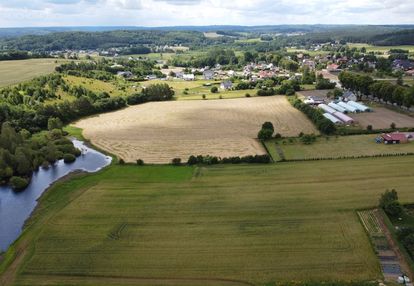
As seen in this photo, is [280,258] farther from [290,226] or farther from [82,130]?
[82,130]

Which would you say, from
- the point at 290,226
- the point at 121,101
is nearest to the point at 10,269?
the point at 290,226

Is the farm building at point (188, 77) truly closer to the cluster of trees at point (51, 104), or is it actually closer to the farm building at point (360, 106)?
the cluster of trees at point (51, 104)

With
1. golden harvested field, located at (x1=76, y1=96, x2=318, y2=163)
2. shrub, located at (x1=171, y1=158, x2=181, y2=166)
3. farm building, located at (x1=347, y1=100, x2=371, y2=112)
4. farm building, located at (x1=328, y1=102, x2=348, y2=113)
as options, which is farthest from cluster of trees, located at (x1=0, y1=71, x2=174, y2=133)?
farm building, located at (x1=347, y1=100, x2=371, y2=112)

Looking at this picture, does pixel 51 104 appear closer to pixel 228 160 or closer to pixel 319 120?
pixel 228 160

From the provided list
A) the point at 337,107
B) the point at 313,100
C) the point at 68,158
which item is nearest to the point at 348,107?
the point at 337,107

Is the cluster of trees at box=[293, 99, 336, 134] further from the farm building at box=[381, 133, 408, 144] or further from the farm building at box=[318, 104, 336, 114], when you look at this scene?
the farm building at box=[381, 133, 408, 144]

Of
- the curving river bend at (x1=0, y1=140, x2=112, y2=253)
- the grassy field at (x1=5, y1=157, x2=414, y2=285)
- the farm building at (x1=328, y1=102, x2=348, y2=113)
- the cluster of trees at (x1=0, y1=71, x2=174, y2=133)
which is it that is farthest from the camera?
the farm building at (x1=328, y1=102, x2=348, y2=113)

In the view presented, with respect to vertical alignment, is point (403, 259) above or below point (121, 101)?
above
